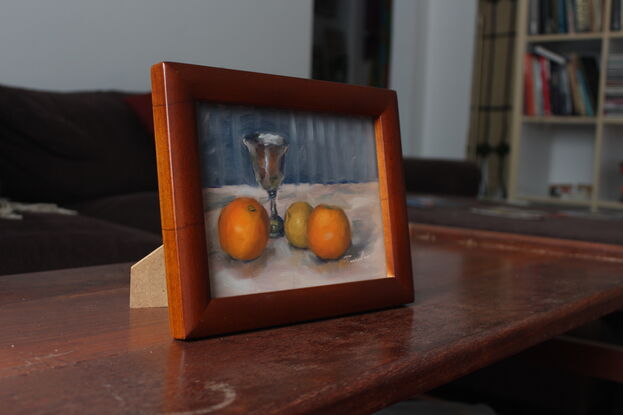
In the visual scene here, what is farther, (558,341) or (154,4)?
(154,4)

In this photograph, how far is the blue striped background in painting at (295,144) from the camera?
22.9 inches

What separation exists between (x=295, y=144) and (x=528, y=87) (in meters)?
3.09

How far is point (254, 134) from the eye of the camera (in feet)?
2.01

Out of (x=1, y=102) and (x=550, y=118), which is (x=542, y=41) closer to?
(x=550, y=118)

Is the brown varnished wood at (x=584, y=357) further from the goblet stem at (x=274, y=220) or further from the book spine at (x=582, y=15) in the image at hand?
the book spine at (x=582, y=15)

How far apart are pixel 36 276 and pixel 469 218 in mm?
973

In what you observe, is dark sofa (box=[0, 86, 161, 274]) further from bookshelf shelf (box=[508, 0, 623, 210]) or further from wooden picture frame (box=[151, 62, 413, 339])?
bookshelf shelf (box=[508, 0, 623, 210])

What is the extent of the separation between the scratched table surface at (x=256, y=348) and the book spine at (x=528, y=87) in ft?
9.04

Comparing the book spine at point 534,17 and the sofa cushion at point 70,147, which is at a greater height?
the book spine at point 534,17

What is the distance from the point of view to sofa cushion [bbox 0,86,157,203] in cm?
193

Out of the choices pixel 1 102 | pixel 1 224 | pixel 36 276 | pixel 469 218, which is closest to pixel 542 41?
pixel 469 218

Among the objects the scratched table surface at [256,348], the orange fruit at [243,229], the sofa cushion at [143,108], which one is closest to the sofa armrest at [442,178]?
the sofa cushion at [143,108]

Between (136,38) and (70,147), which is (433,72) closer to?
(136,38)

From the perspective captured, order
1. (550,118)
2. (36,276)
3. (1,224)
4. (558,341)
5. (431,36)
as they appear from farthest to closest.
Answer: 1. (431,36)
2. (550,118)
3. (1,224)
4. (558,341)
5. (36,276)
